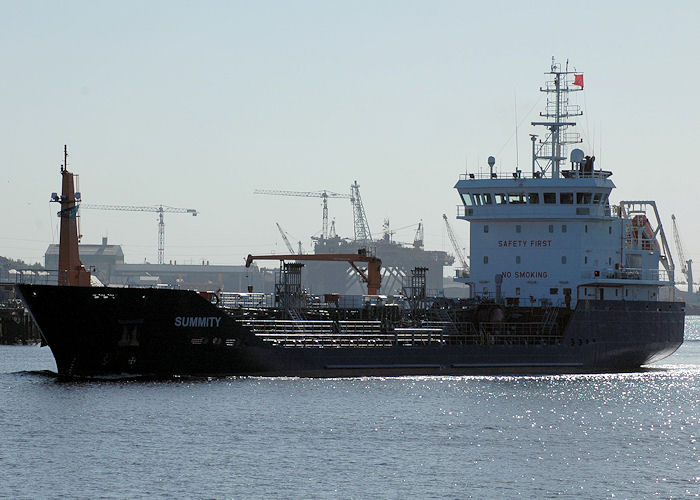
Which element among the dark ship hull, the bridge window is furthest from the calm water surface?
the bridge window

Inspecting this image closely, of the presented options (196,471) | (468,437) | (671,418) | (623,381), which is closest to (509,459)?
(468,437)

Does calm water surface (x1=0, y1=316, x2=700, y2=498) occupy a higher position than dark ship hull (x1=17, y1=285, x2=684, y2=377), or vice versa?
dark ship hull (x1=17, y1=285, x2=684, y2=377)

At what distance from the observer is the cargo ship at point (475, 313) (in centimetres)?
5353

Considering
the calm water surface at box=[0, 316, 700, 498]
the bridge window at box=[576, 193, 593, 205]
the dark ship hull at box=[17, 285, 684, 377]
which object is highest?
the bridge window at box=[576, 193, 593, 205]

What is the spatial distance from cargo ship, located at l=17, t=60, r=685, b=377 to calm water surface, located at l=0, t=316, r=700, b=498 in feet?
4.25

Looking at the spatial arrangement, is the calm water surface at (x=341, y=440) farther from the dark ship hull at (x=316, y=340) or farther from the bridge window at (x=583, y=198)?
the bridge window at (x=583, y=198)

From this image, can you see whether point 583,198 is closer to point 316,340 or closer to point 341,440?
point 316,340

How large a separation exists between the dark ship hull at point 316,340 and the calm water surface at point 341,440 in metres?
0.96

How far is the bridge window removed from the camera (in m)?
66.4

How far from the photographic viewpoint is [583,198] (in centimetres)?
6644

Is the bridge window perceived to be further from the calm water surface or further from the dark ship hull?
the calm water surface

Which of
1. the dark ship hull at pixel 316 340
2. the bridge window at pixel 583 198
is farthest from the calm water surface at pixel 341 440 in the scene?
the bridge window at pixel 583 198

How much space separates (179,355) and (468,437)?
15.1 metres

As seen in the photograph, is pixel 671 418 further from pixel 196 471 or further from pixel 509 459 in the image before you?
pixel 196 471
